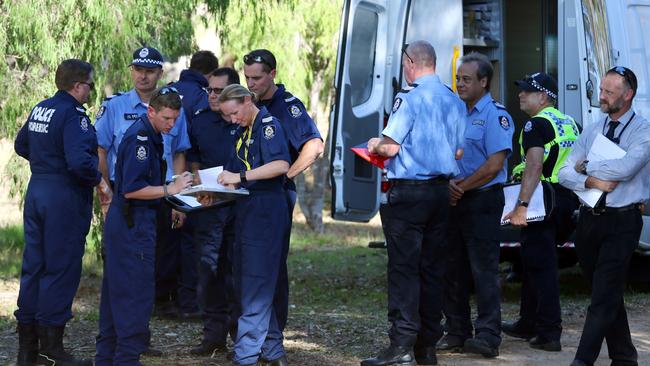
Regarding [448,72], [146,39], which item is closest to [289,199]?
[448,72]

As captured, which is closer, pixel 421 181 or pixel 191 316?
pixel 421 181

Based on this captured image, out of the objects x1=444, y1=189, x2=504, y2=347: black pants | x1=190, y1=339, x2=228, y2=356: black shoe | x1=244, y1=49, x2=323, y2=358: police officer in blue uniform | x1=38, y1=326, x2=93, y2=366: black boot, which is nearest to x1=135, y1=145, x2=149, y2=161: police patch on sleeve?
x1=244, y1=49, x2=323, y2=358: police officer in blue uniform

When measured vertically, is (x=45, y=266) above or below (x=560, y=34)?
below

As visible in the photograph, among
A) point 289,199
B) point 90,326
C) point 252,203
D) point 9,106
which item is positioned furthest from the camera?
point 9,106

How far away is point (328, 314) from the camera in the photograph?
9758 millimetres

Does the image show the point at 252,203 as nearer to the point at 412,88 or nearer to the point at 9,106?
the point at 412,88

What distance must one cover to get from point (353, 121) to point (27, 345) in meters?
4.31

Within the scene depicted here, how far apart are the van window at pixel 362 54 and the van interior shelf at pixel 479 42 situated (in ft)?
2.76

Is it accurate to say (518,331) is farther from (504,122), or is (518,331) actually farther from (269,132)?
(269,132)

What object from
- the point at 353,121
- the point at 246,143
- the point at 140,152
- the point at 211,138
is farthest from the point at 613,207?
the point at 353,121

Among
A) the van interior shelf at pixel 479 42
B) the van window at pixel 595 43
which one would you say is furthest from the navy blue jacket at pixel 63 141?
the van interior shelf at pixel 479 42

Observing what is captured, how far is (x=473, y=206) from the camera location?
7.86m

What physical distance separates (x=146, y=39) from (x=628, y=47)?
4.63 metres

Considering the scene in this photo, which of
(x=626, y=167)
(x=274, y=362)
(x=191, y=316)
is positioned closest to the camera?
(x=626, y=167)
